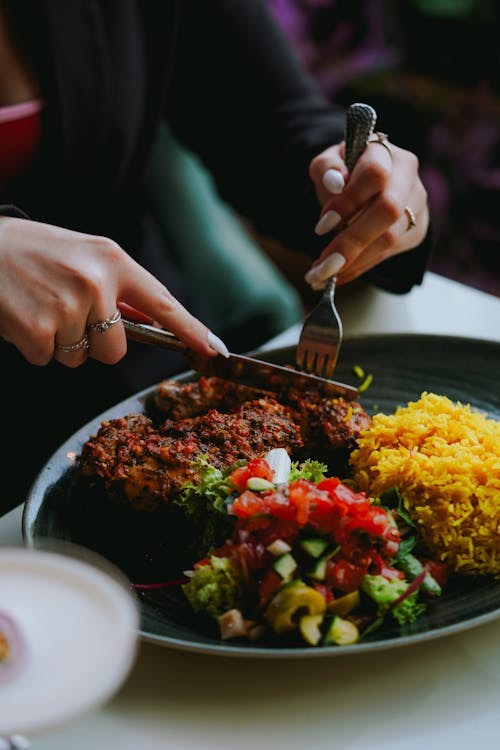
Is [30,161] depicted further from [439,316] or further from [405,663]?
[405,663]

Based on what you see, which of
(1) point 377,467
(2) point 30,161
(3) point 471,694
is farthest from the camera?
(2) point 30,161

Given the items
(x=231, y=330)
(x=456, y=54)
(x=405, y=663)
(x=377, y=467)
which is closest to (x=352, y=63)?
(x=456, y=54)

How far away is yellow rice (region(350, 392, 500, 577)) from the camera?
107 centimetres

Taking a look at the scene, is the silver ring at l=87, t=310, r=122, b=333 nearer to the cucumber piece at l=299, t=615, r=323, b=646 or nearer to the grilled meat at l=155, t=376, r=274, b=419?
the grilled meat at l=155, t=376, r=274, b=419

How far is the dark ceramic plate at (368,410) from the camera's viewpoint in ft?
3.12

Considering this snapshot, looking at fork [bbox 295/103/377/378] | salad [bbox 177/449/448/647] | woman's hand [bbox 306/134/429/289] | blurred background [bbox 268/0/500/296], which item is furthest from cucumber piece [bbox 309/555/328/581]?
blurred background [bbox 268/0/500/296]

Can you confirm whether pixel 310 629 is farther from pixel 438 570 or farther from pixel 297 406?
pixel 297 406

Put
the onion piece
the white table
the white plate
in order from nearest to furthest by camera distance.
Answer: the white plate → the white table → the onion piece

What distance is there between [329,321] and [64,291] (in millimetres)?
521

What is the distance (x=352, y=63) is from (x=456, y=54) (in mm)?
422

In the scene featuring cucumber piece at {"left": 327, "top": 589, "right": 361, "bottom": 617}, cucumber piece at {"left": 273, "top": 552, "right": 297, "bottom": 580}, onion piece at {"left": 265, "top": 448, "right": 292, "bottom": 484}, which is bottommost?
cucumber piece at {"left": 327, "top": 589, "right": 361, "bottom": 617}

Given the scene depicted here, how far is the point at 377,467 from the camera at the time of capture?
1.17 m

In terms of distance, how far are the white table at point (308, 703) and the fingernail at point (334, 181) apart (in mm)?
792

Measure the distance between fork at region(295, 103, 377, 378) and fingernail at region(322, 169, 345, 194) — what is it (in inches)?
1.8
